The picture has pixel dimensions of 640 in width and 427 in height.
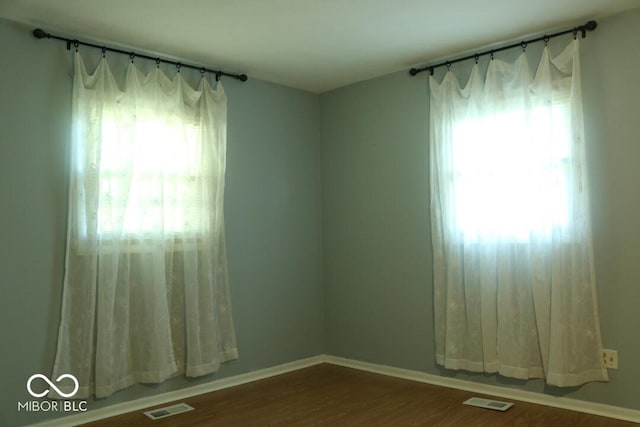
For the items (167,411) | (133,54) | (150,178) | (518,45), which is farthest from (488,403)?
(133,54)

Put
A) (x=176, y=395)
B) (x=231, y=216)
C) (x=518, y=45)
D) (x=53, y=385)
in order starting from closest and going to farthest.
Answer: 1. (x=53, y=385)
2. (x=518, y=45)
3. (x=176, y=395)
4. (x=231, y=216)

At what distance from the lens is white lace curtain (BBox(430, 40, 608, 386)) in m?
3.19

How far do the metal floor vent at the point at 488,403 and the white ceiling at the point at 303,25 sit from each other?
96.1 inches

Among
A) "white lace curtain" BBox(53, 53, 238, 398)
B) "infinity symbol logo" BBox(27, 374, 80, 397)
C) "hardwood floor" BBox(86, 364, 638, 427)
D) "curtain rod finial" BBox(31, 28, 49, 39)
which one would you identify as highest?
"curtain rod finial" BBox(31, 28, 49, 39)

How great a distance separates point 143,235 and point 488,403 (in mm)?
2537

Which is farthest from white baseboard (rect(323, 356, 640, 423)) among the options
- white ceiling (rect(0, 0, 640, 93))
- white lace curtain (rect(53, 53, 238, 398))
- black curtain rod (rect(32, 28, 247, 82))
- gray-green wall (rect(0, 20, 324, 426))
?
black curtain rod (rect(32, 28, 247, 82))

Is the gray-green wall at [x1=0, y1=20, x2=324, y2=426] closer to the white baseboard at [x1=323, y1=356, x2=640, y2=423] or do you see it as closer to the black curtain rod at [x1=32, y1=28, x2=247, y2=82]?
the black curtain rod at [x1=32, y1=28, x2=247, y2=82]

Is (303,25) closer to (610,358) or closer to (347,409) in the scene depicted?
(347,409)

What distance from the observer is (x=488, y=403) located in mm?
3400

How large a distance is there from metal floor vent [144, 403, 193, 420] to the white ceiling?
8.01 feet

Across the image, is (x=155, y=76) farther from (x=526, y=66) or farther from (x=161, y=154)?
(x=526, y=66)

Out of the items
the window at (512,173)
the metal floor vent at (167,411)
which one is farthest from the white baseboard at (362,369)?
the window at (512,173)

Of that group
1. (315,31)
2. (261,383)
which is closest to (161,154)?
(315,31)

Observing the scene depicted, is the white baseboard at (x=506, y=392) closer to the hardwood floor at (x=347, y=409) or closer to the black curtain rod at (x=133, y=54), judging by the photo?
the hardwood floor at (x=347, y=409)
